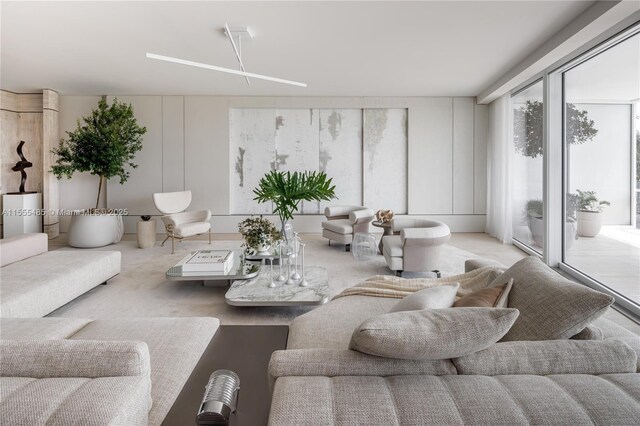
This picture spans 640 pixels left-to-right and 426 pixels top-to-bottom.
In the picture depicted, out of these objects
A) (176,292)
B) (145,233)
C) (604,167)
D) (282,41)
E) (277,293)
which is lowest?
(176,292)

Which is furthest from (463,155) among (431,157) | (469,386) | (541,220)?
(469,386)

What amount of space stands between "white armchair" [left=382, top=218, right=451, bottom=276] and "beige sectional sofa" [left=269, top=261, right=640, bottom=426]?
2762 millimetres

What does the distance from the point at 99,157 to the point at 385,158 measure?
514cm

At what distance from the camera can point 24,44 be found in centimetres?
450

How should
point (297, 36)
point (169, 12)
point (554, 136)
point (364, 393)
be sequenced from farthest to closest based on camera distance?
1. point (554, 136)
2. point (297, 36)
3. point (169, 12)
4. point (364, 393)

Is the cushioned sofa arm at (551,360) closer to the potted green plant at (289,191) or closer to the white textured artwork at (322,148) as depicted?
the potted green plant at (289,191)

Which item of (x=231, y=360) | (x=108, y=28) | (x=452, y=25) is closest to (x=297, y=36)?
(x=452, y=25)

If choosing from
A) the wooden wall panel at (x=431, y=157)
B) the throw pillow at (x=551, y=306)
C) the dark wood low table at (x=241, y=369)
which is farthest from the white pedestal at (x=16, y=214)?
the throw pillow at (x=551, y=306)

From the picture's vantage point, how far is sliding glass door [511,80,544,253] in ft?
17.5

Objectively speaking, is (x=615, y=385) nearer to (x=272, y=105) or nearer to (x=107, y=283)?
(x=107, y=283)

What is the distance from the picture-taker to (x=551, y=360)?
118 centimetres

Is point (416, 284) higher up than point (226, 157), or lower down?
lower down

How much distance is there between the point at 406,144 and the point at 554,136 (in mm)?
3155

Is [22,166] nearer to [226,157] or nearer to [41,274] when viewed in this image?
[226,157]
